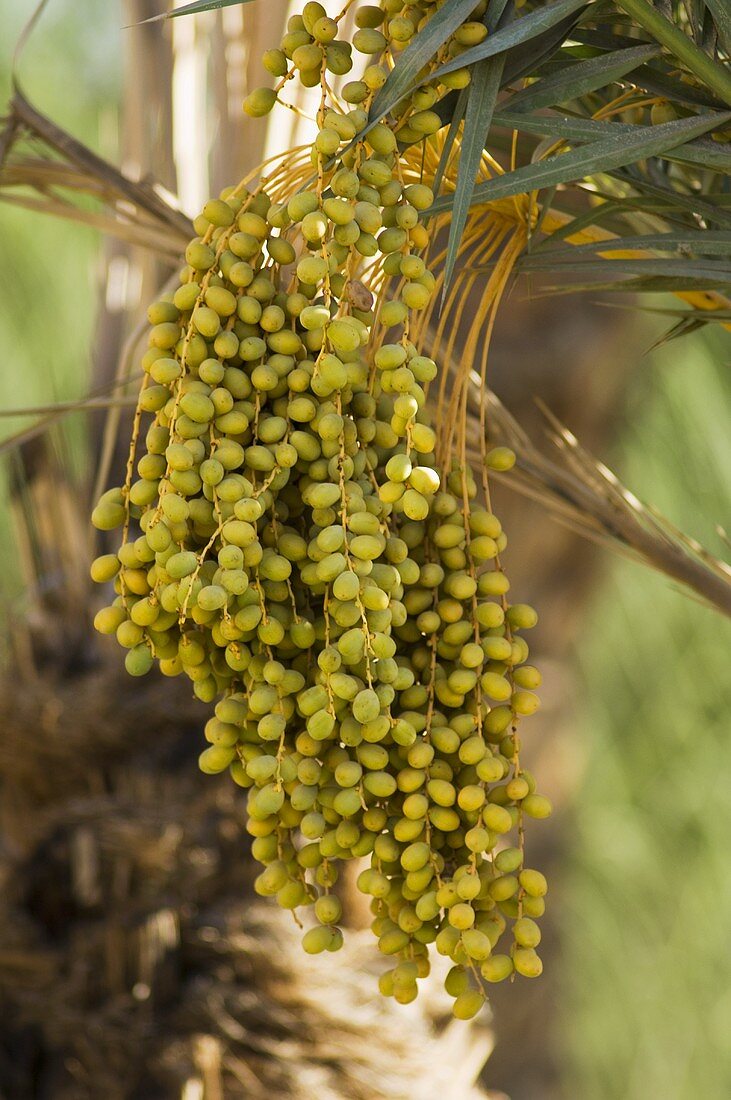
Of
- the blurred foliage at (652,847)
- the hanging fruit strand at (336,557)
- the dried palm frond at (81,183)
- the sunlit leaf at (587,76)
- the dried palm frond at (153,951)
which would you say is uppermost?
the sunlit leaf at (587,76)

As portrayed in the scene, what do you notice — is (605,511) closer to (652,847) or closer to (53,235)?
(53,235)

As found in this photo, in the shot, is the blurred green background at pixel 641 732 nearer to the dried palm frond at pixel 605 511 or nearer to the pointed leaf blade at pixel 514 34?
the dried palm frond at pixel 605 511

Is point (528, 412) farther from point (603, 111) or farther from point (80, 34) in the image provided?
point (80, 34)

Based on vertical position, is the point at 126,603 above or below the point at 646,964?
above

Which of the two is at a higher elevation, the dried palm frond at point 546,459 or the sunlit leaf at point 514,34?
the sunlit leaf at point 514,34

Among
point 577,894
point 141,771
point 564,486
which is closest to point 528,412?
point 141,771

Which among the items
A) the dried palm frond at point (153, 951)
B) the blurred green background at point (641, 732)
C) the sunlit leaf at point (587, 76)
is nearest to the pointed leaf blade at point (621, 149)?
the sunlit leaf at point (587, 76)

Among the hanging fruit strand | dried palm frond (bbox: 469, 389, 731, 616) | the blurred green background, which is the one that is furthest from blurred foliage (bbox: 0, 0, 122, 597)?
the hanging fruit strand
